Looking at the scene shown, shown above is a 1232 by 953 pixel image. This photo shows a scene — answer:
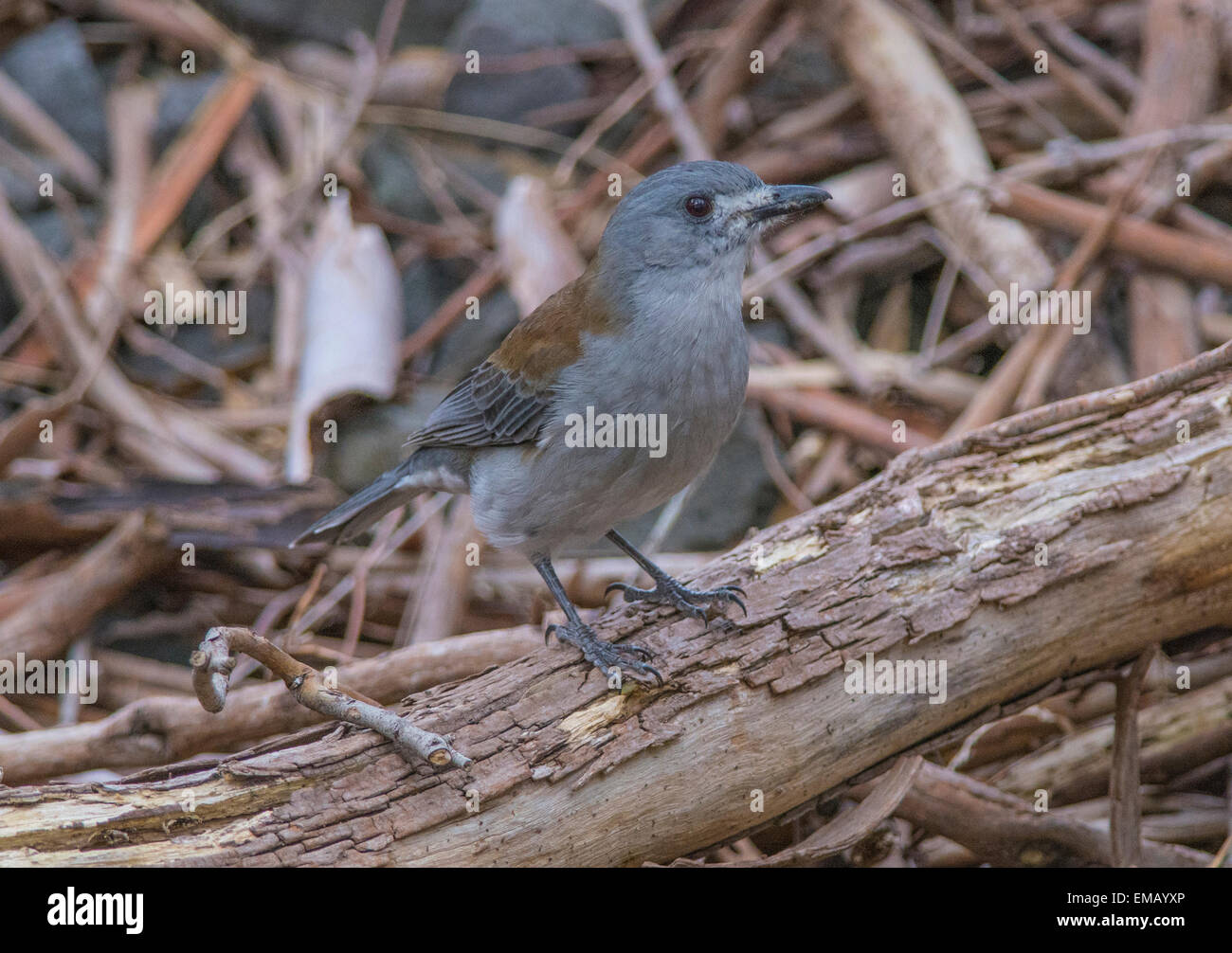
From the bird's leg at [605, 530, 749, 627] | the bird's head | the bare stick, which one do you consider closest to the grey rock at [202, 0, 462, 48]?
the bird's head

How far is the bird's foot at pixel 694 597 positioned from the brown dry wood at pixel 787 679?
6cm

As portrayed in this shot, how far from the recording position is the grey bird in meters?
3.20

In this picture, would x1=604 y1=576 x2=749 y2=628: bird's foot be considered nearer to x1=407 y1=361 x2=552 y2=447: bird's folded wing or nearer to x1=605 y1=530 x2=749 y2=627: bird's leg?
x1=605 y1=530 x2=749 y2=627: bird's leg

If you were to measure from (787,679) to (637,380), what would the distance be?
0.87 meters

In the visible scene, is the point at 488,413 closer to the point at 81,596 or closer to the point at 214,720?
the point at 214,720

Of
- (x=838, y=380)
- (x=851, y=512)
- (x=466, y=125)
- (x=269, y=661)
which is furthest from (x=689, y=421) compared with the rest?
(x=466, y=125)

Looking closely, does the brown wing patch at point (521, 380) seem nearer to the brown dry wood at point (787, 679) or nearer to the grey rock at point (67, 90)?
the brown dry wood at point (787, 679)

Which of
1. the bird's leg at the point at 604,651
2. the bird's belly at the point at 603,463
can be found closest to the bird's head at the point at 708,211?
the bird's belly at the point at 603,463

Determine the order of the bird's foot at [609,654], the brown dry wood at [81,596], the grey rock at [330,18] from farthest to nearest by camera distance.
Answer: the grey rock at [330,18], the brown dry wood at [81,596], the bird's foot at [609,654]

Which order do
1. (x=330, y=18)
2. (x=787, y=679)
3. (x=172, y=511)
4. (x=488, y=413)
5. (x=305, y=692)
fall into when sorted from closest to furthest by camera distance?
1. (x=305, y=692)
2. (x=787, y=679)
3. (x=488, y=413)
4. (x=172, y=511)
5. (x=330, y=18)

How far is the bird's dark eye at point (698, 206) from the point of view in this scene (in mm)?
3283

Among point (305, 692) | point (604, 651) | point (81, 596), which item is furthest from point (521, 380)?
point (81, 596)

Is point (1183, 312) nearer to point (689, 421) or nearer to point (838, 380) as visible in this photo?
point (838, 380)

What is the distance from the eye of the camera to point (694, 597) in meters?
3.31
